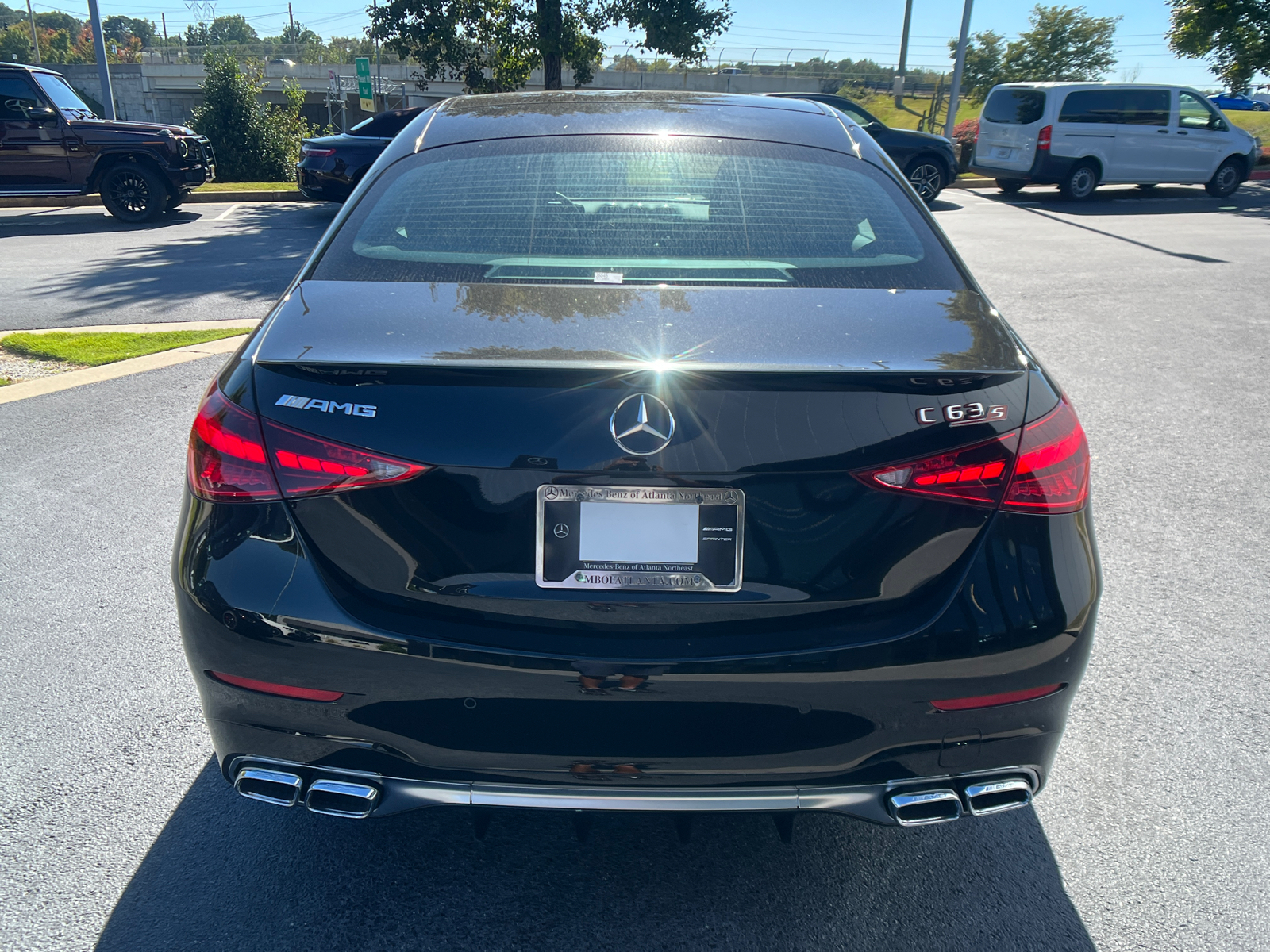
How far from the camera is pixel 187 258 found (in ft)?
36.2

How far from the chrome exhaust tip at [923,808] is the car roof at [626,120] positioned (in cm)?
188

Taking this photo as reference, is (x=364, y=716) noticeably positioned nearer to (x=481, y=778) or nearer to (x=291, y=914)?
(x=481, y=778)

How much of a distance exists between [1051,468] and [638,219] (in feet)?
4.00

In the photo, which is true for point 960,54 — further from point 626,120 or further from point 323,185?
point 626,120

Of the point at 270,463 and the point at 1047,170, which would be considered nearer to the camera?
the point at 270,463

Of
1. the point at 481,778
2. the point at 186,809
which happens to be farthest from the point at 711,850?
the point at 186,809

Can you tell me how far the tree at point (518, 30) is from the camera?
1872 cm

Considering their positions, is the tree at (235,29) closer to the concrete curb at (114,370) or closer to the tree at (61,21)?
the tree at (61,21)

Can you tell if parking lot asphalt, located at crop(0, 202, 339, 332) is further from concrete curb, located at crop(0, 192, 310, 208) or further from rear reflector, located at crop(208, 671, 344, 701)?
rear reflector, located at crop(208, 671, 344, 701)

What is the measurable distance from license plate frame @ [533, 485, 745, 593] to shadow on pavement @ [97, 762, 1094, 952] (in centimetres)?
57

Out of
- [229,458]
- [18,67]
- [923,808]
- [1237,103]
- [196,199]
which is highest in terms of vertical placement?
[1237,103]

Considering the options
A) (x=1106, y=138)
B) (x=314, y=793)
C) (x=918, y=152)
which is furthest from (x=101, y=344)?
(x=1106, y=138)

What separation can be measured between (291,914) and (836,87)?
6626cm

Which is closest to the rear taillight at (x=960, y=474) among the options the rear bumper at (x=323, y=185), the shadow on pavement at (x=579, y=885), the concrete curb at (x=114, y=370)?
the shadow on pavement at (x=579, y=885)
